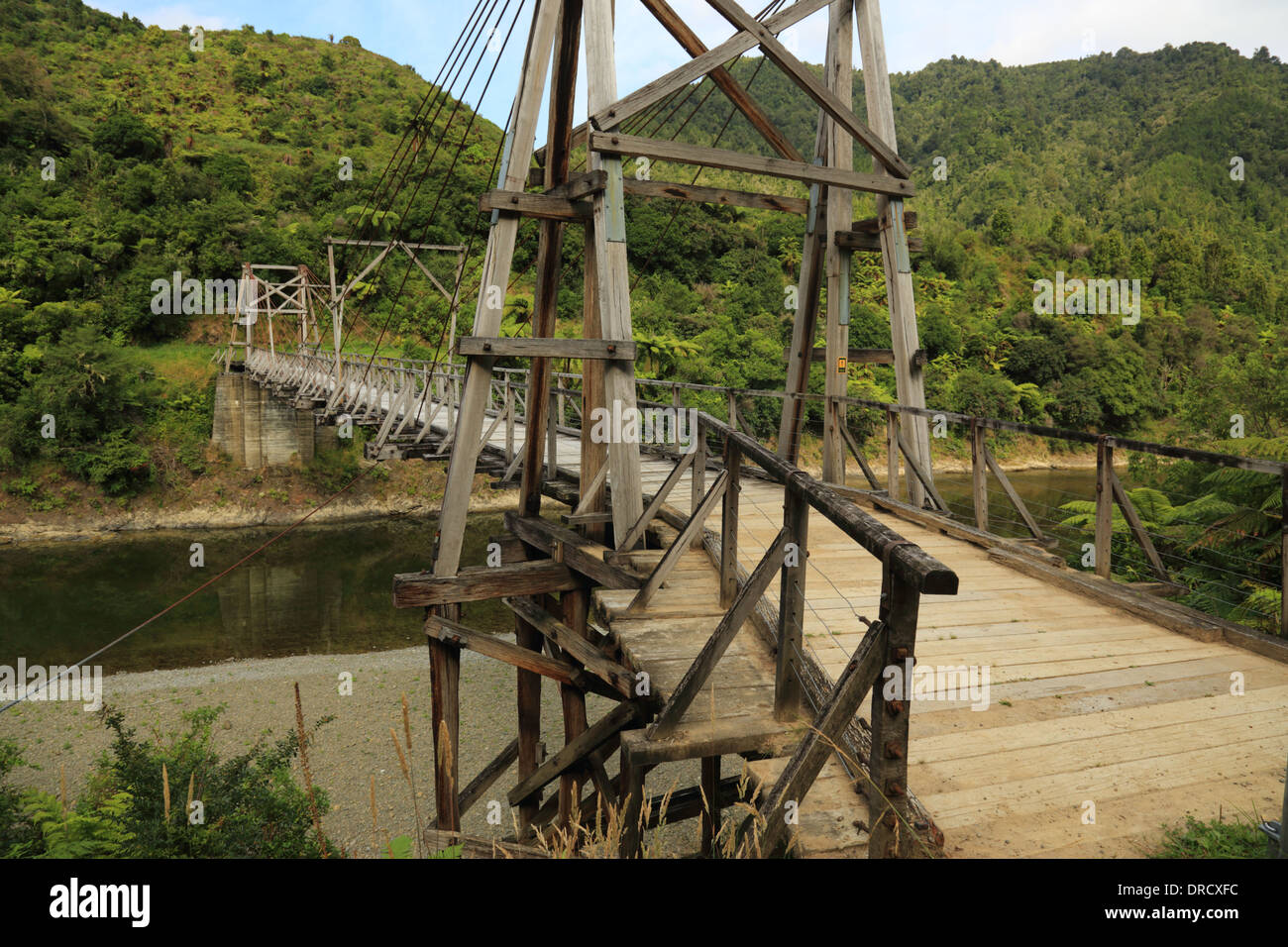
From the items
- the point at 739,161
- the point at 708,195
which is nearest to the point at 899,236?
the point at 708,195

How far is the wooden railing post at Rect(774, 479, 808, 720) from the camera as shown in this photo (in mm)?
2529

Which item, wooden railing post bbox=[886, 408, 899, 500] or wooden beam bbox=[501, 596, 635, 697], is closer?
wooden beam bbox=[501, 596, 635, 697]

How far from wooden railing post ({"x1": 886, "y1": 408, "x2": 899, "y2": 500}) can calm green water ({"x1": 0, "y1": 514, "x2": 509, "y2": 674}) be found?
31.1 feet

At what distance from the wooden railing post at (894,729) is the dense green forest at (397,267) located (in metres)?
5.51

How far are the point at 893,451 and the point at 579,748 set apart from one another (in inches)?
148

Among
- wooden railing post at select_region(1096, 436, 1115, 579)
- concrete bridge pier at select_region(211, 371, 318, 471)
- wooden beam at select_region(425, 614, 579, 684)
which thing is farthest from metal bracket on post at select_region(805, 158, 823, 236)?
concrete bridge pier at select_region(211, 371, 318, 471)

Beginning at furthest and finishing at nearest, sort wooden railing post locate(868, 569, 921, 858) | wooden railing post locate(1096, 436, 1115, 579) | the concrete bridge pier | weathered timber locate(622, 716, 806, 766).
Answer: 1. the concrete bridge pier
2. wooden railing post locate(1096, 436, 1115, 579)
3. weathered timber locate(622, 716, 806, 766)
4. wooden railing post locate(868, 569, 921, 858)

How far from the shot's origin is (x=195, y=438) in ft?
72.1
